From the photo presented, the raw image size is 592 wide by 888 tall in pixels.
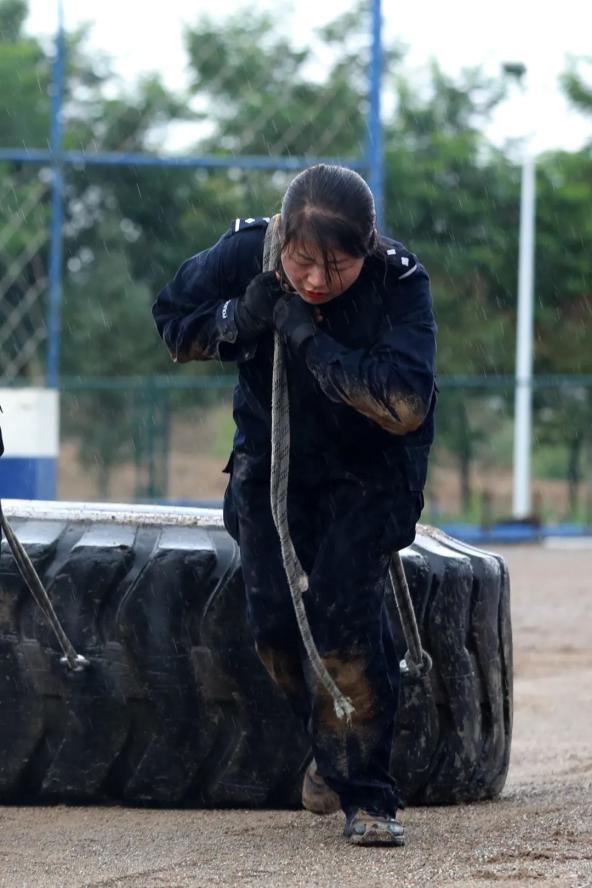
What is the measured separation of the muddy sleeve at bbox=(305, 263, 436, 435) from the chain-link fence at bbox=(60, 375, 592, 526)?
640 inches

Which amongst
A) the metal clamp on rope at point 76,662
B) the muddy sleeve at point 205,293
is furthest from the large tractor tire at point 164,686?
the muddy sleeve at point 205,293

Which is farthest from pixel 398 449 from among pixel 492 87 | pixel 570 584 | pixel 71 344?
pixel 492 87

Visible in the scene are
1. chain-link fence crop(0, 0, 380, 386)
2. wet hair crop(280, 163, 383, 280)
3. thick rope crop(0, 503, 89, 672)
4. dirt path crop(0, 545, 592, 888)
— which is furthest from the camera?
chain-link fence crop(0, 0, 380, 386)

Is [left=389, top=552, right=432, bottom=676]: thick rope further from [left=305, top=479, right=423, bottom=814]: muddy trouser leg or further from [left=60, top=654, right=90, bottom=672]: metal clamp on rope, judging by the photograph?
[left=60, top=654, right=90, bottom=672]: metal clamp on rope

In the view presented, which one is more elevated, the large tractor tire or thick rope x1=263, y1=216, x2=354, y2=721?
thick rope x1=263, y1=216, x2=354, y2=721

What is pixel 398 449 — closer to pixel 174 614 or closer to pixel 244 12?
pixel 174 614

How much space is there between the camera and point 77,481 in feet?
94.0

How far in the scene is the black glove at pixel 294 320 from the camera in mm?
3473

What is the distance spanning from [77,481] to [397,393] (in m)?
25.5

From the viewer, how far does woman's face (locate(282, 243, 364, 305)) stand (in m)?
3.44

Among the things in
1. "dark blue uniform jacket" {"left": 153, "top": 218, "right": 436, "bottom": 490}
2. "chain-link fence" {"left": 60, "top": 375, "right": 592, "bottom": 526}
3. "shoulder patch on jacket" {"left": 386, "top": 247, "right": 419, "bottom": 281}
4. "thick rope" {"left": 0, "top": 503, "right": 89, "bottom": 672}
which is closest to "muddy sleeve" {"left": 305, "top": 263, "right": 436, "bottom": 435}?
"dark blue uniform jacket" {"left": 153, "top": 218, "right": 436, "bottom": 490}

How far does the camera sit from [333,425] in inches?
144

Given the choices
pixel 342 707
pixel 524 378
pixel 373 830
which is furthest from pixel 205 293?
pixel 524 378

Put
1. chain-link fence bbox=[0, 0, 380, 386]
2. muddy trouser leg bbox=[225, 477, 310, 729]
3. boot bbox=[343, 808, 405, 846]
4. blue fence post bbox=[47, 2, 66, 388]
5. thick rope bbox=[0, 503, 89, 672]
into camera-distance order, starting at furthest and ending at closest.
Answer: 1. chain-link fence bbox=[0, 0, 380, 386]
2. blue fence post bbox=[47, 2, 66, 388]
3. thick rope bbox=[0, 503, 89, 672]
4. muddy trouser leg bbox=[225, 477, 310, 729]
5. boot bbox=[343, 808, 405, 846]
